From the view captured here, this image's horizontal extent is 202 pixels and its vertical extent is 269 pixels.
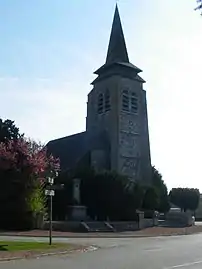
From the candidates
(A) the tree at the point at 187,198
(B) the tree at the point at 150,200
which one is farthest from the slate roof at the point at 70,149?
(A) the tree at the point at 187,198

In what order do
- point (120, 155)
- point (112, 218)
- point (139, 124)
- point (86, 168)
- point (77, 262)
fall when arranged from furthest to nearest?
point (139, 124)
point (120, 155)
point (86, 168)
point (112, 218)
point (77, 262)

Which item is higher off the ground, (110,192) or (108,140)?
(108,140)

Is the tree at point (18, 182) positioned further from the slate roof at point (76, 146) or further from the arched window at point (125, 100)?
the arched window at point (125, 100)

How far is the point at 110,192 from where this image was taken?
57.2m

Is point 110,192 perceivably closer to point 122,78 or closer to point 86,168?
point 86,168

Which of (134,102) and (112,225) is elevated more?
(134,102)

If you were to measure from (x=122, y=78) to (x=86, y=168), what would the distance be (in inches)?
767

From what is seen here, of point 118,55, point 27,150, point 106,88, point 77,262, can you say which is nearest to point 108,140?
point 106,88

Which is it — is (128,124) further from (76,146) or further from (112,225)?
(112,225)

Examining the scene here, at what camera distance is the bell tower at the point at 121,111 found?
7144 cm

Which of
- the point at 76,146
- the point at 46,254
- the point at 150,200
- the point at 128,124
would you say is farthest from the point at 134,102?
the point at 46,254

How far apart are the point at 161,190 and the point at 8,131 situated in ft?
103

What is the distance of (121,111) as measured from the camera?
240ft

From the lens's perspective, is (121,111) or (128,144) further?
(121,111)
